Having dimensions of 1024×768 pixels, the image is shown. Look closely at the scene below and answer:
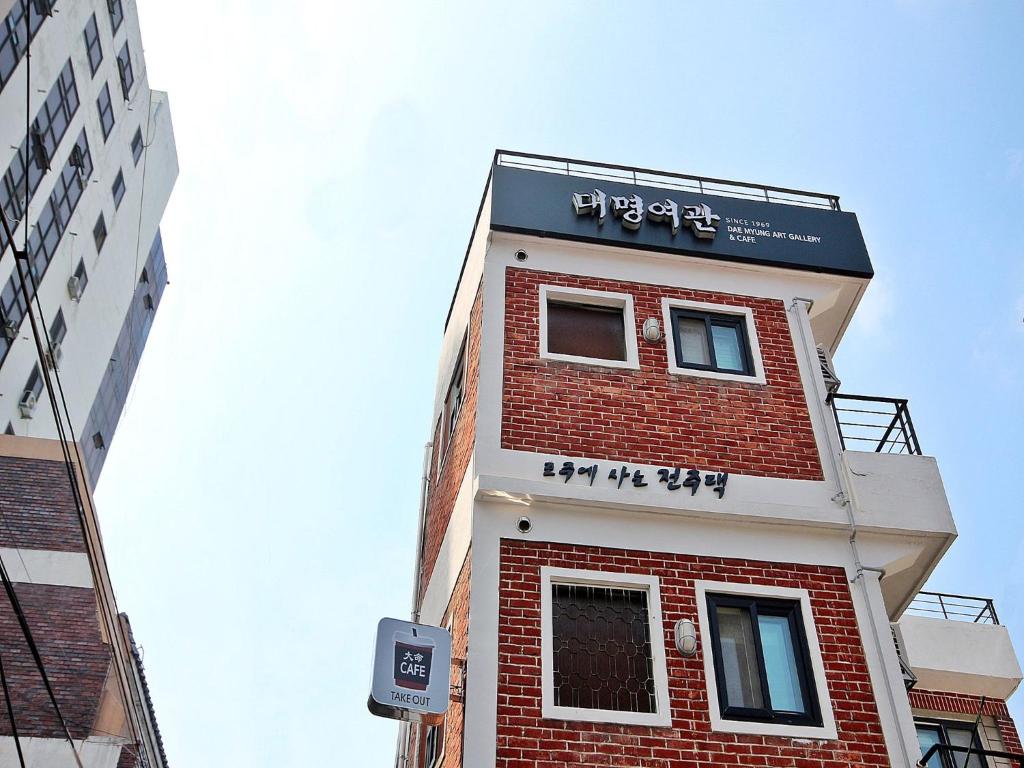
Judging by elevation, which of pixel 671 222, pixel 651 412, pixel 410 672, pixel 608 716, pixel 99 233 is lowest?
pixel 608 716

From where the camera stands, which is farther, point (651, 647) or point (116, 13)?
point (116, 13)

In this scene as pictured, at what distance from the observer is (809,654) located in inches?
362

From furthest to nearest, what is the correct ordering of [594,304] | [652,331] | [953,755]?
[953,755], [594,304], [652,331]

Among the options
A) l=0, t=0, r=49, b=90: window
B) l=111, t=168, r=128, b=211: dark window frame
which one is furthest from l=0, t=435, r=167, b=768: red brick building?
l=111, t=168, r=128, b=211: dark window frame

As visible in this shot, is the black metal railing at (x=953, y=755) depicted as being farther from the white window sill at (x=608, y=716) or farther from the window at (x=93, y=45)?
the window at (x=93, y=45)

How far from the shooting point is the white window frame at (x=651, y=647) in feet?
28.0

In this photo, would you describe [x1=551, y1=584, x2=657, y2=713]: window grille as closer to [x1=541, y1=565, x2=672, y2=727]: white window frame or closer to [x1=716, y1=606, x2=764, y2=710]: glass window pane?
[x1=541, y1=565, x2=672, y2=727]: white window frame

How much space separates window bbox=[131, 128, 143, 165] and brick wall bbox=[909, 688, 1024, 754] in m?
29.9

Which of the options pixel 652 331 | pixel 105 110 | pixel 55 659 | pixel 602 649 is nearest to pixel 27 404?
pixel 105 110

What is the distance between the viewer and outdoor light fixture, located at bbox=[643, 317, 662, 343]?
36.7 feet

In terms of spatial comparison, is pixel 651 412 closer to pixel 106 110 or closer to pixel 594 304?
pixel 594 304

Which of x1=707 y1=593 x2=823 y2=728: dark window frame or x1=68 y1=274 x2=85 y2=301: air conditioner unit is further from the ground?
x1=68 y1=274 x2=85 y2=301: air conditioner unit

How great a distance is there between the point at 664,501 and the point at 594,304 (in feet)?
8.99

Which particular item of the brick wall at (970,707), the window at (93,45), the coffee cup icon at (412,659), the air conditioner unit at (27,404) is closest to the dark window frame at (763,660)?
the coffee cup icon at (412,659)
